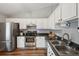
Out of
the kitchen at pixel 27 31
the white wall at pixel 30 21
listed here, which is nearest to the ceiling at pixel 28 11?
the kitchen at pixel 27 31

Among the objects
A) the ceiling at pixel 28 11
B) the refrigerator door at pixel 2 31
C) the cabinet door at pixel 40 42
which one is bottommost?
the cabinet door at pixel 40 42

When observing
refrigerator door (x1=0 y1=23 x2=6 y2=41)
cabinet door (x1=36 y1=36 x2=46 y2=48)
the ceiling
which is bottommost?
cabinet door (x1=36 y1=36 x2=46 y2=48)

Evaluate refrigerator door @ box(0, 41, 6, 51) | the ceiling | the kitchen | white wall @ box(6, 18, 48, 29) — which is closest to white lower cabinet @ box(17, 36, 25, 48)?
the kitchen

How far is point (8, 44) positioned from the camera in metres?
4.52

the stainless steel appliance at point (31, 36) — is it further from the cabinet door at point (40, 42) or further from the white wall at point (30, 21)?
the white wall at point (30, 21)

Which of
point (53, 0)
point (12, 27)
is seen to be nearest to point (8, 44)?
point (12, 27)

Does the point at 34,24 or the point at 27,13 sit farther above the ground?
the point at 27,13

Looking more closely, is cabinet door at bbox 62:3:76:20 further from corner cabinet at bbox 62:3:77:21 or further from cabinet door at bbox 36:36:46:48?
cabinet door at bbox 36:36:46:48

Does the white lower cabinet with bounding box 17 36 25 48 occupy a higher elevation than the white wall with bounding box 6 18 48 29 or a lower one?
lower

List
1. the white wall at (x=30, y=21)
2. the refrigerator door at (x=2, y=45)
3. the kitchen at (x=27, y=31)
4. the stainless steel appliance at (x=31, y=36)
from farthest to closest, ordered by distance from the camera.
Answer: the stainless steel appliance at (x=31, y=36) → the white wall at (x=30, y=21) → the refrigerator door at (x=2, y=45) → the kitchen at (x=27, y=31)

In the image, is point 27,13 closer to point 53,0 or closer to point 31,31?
point 31,31

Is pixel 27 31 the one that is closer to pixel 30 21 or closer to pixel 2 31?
pixel 30 21

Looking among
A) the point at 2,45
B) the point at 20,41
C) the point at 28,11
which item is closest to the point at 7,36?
the point at 2,45

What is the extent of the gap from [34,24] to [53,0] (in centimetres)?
426
